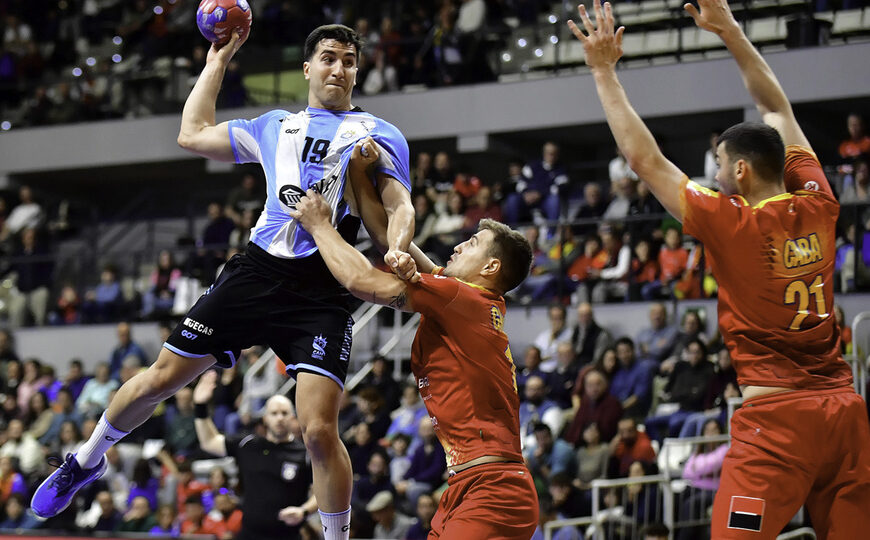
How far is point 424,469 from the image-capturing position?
10125mm

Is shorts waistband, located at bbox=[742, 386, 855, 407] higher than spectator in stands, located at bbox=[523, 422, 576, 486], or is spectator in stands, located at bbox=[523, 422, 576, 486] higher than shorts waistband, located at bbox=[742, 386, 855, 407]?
shorts waistband, located at bbox=[742, 386, 855, 407]

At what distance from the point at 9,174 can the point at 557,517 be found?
12.7m

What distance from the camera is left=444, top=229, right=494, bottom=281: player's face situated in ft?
14.9

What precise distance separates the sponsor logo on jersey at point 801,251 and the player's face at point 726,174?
0.90ft

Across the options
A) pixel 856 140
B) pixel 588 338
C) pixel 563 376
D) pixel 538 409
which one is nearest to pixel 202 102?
pixel 538 409

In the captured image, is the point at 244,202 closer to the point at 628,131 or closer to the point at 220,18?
the point at 220,18

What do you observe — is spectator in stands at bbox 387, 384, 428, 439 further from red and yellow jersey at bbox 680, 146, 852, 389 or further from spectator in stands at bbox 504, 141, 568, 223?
red and yellow jersey at bbox 680, 146, 852, 389

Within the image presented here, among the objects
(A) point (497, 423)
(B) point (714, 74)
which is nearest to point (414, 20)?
(B) point (714, 74)

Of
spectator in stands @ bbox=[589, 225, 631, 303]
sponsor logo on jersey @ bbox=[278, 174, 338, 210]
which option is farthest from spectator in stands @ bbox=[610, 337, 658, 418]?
sponsor logo on jersey @ bbox=[278, 174, 338, 210]

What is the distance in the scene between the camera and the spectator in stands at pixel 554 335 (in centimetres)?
1162

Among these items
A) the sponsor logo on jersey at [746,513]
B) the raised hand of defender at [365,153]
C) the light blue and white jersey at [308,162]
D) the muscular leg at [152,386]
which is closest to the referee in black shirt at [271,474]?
the muscular leg at [152,386]

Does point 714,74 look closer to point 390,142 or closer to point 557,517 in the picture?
point 557,517

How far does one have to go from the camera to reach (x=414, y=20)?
53.3 feet

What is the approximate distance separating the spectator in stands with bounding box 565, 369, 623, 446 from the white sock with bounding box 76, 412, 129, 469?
5.30 meters
